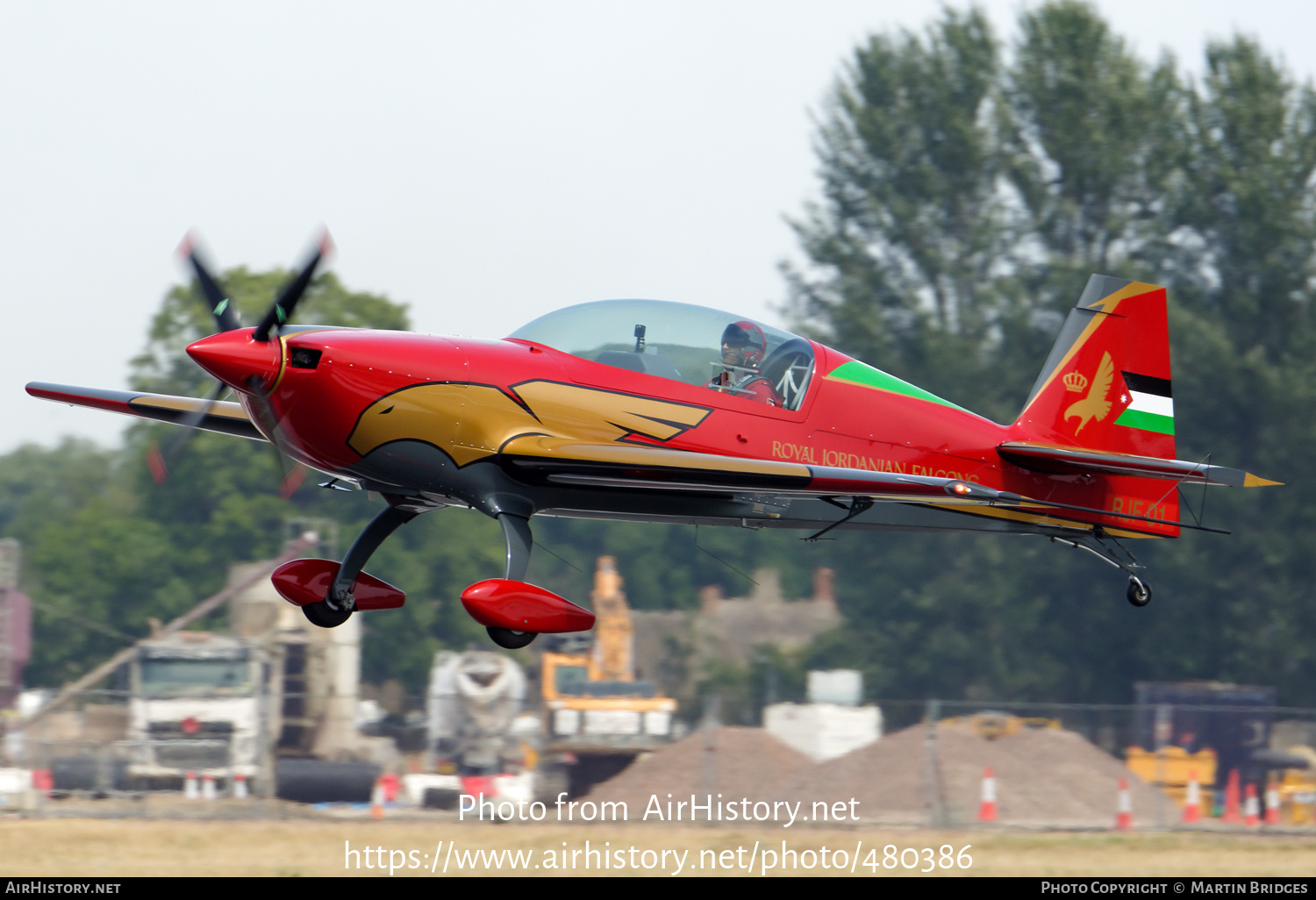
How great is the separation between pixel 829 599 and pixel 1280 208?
61.3ft

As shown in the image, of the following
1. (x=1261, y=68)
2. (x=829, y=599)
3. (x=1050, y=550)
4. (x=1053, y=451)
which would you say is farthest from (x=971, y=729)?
(x=1261, y=68)

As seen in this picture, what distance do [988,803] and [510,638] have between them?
454 inches

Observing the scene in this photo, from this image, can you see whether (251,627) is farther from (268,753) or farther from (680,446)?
(680,446)

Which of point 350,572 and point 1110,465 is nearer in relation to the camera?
point 350,572

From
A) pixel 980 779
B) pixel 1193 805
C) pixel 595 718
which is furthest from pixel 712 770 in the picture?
pixel 1193 805

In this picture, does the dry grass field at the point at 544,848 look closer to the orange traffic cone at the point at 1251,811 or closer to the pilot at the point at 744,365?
the orange traffic cone at the point at 1251,811

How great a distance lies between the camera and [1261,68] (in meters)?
42.6

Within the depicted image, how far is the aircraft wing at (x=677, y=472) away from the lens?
10.1 metres

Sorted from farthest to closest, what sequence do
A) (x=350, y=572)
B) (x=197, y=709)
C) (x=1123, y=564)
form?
(x=197, y=709), (x=1123, y=564), (x=350, y=572)

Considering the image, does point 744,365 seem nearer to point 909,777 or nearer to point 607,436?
point 607,436

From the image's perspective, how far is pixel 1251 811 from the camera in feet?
67.9

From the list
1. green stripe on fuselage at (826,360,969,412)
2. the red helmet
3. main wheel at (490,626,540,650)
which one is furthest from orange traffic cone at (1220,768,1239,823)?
main wheel at (490,626,540,650)

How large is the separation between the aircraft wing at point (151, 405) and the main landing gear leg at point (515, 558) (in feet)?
9.05

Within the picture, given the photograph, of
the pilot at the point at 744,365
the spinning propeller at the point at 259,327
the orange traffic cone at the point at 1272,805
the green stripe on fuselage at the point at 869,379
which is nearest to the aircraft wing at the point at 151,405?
the spinning propeller at the point at 259,327
